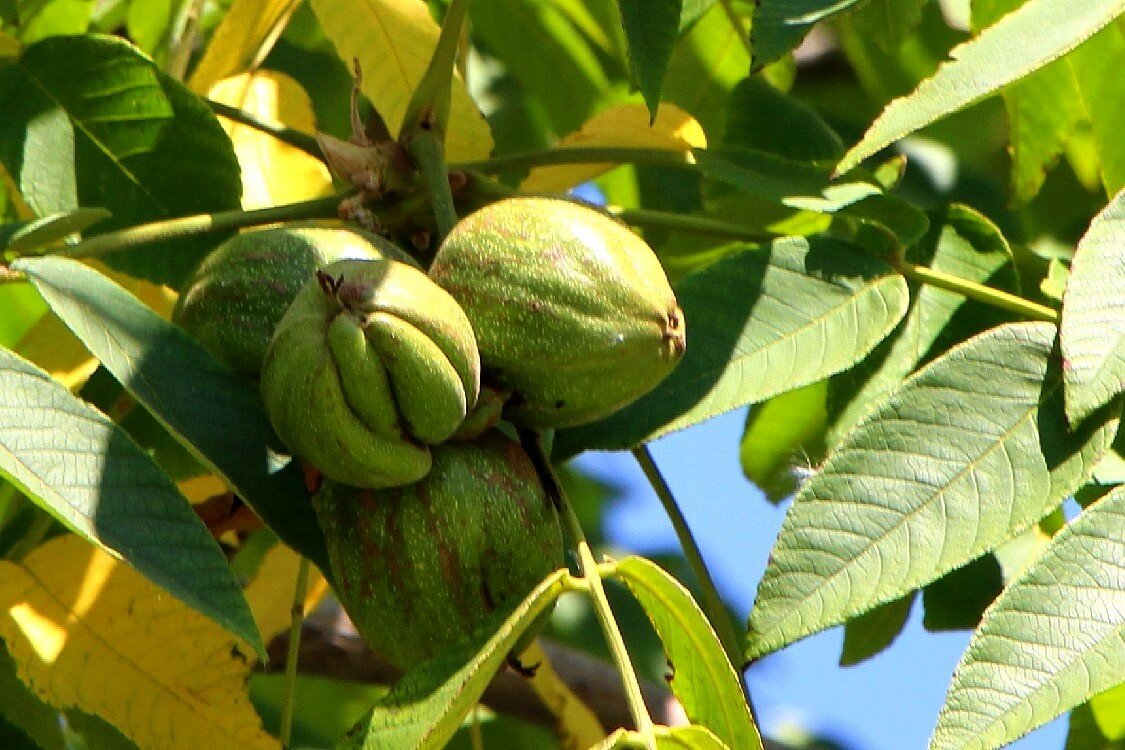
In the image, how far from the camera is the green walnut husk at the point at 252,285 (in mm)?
1719

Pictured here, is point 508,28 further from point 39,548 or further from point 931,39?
point 39,548

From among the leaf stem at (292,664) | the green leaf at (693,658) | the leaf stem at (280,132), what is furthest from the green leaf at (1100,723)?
the leaf stem at (280,132)

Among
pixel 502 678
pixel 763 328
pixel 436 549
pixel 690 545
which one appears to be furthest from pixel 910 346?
pixel 502 678

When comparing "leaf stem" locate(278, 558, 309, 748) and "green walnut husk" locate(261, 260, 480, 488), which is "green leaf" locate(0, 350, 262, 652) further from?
"leaf stem" locate(278, 558, 309, 748)

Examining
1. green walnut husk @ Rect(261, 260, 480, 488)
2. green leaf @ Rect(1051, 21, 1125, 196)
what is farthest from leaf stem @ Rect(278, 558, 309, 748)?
green leaf @ Rect(1051, 21, 1125, 196)

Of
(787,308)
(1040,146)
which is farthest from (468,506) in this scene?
(1040,146)

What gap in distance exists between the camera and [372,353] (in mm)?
1527

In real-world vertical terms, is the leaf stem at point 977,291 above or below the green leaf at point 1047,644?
above

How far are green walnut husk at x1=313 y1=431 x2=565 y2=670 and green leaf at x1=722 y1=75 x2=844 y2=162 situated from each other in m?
0.88

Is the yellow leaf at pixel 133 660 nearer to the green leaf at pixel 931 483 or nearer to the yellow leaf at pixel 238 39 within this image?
the green leaf at pixel 931 483

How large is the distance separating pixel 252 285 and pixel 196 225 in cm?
14

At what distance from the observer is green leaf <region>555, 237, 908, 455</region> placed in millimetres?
1740

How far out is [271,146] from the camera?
240 cm

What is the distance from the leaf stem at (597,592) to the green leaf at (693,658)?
0.03 metres
